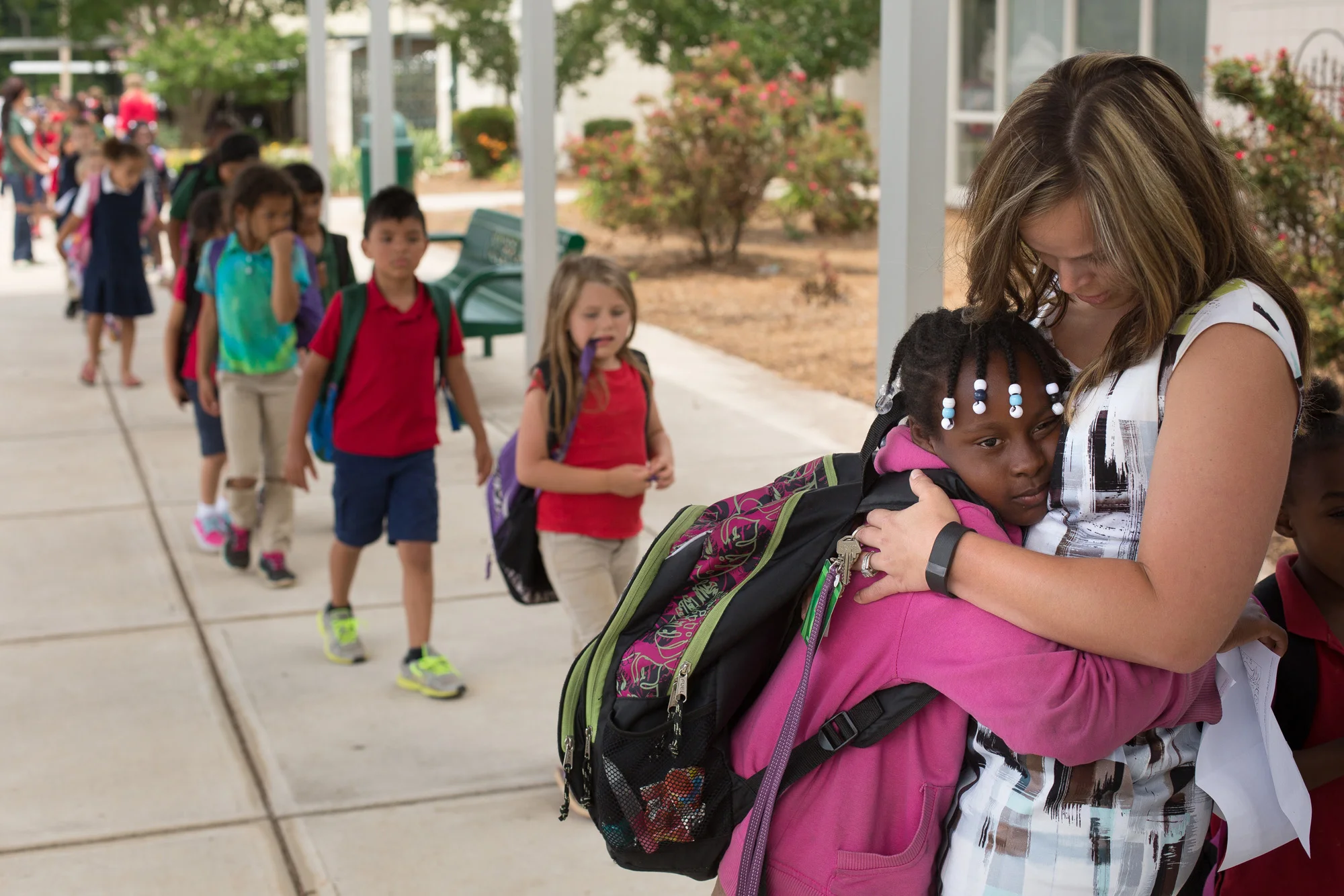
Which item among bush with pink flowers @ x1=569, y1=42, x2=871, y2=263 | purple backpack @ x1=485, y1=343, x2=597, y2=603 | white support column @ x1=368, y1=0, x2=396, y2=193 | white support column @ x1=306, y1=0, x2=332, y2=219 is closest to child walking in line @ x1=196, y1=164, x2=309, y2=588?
purple backpack @ x1=485, y1=343, x2=597, y2=603

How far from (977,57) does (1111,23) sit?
9.72 ft

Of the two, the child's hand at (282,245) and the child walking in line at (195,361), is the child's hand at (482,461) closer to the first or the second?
the child's hand at (282,245)

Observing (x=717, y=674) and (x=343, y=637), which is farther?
(x=343, y=637)

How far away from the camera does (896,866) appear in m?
Result: 1.95

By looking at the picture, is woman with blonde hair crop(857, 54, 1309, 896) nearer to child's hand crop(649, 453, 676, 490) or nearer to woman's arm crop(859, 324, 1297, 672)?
woman's arm crop(859, 324, 1297, 672)

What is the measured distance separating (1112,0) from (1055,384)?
14563mm

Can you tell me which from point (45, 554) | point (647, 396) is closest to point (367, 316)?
point (647, 396)

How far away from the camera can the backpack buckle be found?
1.95 m

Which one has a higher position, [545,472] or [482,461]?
[545,472]

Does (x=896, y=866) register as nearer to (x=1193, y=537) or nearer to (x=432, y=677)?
(x=1193, y=537)

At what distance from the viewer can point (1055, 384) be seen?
1.98 metres

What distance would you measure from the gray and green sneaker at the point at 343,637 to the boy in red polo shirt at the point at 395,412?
0.34m

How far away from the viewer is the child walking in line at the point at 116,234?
9664 mm

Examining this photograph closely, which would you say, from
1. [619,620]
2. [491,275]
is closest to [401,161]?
[491,275]
